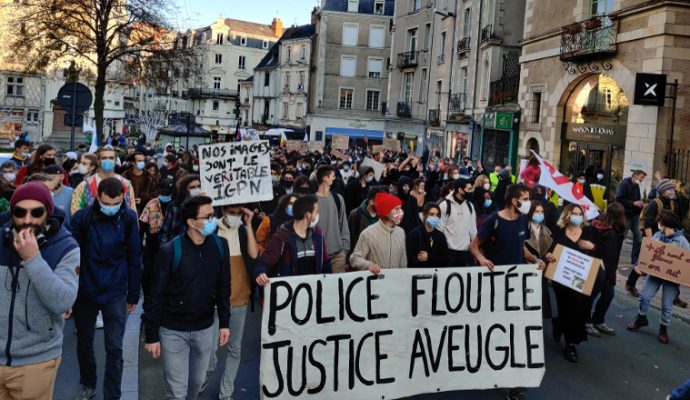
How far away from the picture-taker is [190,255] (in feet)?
15.5

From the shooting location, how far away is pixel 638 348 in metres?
7.97

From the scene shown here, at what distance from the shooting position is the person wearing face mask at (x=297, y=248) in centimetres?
562

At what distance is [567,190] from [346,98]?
48244 millimetres

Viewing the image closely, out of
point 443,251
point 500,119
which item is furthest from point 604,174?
point 443,251

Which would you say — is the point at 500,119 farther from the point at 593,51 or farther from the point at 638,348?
the point at 638,348

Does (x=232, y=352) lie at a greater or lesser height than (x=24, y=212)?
lesser

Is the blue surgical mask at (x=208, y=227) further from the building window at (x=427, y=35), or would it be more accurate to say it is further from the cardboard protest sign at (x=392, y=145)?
the building window at (x=427, y=35)

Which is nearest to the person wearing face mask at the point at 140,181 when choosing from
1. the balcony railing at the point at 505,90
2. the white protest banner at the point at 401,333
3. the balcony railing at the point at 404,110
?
the white protest banner at the point at 401,333

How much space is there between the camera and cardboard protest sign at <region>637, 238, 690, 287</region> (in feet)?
26.6

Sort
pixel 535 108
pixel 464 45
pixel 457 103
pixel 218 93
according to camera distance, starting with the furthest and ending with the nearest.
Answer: pixel 218 93 < pixel 457 103 < pixel 464 45 < pixel 535 108

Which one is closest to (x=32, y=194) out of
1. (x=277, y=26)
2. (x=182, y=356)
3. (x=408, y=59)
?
(x=182, y=356)

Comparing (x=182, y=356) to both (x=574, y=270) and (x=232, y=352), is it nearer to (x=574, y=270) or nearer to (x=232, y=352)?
(x=232, y=352)

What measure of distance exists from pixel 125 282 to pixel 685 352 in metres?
6.53

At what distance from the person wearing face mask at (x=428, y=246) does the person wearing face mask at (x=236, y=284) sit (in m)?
1.84
